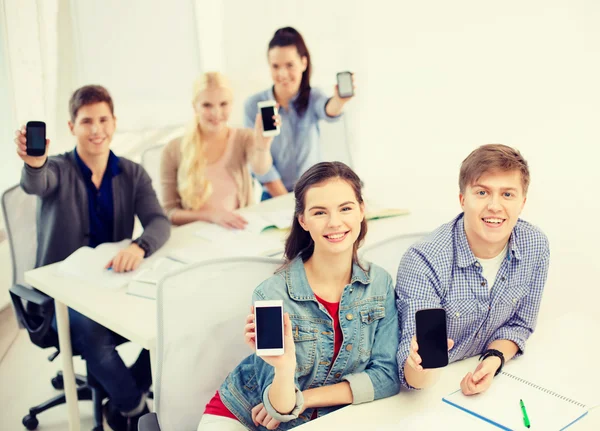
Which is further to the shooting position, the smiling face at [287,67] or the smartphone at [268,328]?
the smiling face at [287,67]

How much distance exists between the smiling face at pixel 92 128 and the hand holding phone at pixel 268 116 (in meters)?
0.61

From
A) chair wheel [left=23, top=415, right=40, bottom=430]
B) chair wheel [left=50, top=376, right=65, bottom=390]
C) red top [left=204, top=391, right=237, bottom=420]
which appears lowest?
chair wheel [left=23, top=415, right=40, bottom=430]

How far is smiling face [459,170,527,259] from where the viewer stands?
1.68 meters

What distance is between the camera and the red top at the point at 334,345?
5.43ft

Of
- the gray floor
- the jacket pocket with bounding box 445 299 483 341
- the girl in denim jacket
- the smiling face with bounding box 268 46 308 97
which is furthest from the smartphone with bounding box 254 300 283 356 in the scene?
the smiling face with bounding box 268 46 308 97

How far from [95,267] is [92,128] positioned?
565 mm

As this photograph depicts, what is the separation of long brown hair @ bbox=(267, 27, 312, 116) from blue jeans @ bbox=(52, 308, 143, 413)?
1.53m

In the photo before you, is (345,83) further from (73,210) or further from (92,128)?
(73,210)

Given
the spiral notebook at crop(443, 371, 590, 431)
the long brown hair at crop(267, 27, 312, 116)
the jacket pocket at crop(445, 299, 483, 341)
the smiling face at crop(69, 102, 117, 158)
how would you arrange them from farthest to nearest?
the long brown hair at crop(267, 27, 312, 116) → the smiling face at crop(69, 102, 117, 158) → the jacket pocket at crop(445, 299, 483, 341) → the spiral notebook at crop(443, 371, 590, 431)

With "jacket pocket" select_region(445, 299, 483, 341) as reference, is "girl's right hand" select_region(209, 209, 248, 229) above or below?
above

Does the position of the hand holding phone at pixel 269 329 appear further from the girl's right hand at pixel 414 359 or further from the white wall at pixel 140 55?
the white wall at pixel 140 55

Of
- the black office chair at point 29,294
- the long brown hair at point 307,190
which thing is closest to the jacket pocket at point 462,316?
the long brown hair at point 307,190

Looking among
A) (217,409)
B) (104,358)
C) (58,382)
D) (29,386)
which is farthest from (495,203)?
(29,386)

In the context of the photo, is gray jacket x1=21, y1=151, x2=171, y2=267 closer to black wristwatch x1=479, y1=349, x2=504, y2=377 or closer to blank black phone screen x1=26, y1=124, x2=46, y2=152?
blank black phone screen x1=26, y1=124, x2=46, y2=152
